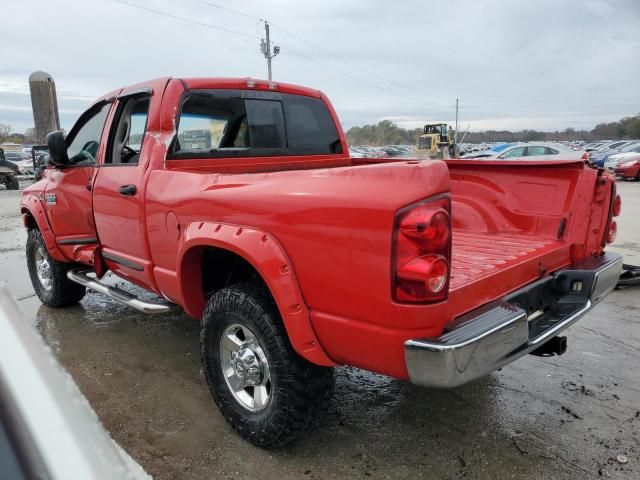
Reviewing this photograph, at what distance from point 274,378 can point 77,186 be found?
275 centimetres

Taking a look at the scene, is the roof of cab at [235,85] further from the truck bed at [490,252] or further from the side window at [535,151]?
the side window at [535,151]

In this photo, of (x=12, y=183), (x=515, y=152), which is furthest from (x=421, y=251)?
(x=12, y=183)

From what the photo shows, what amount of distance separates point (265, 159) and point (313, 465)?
2.19m

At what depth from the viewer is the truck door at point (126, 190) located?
3.32 metres

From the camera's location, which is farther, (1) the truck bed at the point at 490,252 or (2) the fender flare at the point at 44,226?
(2) the fender flare at the point at 44,226

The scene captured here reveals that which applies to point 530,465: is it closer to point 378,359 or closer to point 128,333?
point 378,359

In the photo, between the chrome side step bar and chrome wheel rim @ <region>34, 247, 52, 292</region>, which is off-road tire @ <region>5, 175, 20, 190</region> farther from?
the chrome side step bar

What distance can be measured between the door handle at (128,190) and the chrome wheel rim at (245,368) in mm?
1222

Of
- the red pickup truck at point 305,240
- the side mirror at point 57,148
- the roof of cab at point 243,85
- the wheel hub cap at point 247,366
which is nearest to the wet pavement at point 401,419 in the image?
the red pickup truck at point 305,240

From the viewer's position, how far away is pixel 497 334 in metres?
2.02

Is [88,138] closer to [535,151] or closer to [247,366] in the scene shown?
[247,366]

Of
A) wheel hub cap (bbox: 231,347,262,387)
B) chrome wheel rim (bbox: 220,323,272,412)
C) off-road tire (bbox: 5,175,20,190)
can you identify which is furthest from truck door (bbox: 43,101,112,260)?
off-road tire (bbox: 5,175,20,190)

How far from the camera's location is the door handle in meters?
3.27

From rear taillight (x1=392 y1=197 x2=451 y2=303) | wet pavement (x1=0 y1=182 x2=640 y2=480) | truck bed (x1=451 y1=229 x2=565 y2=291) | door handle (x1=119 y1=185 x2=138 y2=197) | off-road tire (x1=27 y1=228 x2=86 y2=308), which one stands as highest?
door handle (x1=119 y1=185 x2=138 y2=197)
